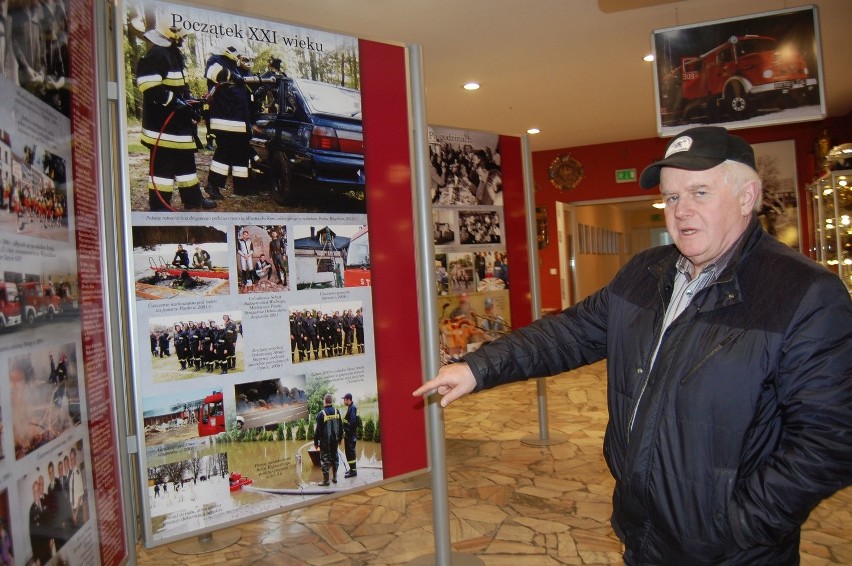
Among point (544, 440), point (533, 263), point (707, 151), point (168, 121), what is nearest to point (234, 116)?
point (168, 121)

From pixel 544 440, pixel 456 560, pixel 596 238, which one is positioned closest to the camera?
pixel 456 560

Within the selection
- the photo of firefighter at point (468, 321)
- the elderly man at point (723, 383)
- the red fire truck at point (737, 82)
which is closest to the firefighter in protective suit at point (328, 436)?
the elderly man at point (723, 383)

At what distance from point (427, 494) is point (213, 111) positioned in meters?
2.91

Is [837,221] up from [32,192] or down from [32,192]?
up

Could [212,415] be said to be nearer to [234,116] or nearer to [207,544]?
[234,116]

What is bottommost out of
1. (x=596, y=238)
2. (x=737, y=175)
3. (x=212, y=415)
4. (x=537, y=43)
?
(x=212, y=415)

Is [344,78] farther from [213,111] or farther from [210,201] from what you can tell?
[210,201]

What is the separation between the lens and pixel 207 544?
3344 mm

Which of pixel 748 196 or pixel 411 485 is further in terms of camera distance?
pixel 411 485

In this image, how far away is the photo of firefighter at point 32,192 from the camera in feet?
4.00

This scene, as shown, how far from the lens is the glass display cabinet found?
21.8 ft

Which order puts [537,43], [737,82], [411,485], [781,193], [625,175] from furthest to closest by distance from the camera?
[625,175] → [781,193] → [537,43] → [737,82] → [411,485]

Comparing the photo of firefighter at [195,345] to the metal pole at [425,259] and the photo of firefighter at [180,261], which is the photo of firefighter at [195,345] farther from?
the metal pole at [425,259]

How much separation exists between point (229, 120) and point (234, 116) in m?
0.02
